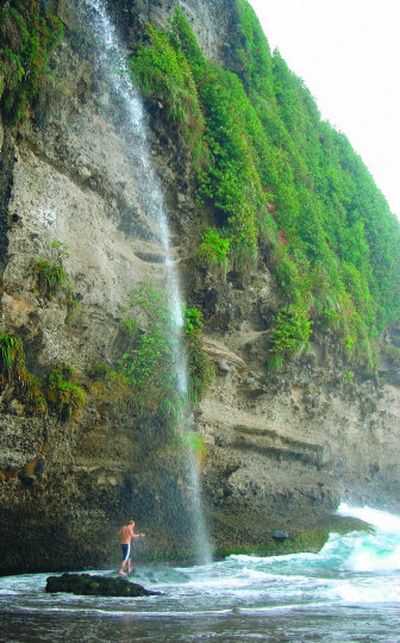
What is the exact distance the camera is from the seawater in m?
6.77

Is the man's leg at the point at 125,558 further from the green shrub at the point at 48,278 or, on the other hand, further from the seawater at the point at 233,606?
the green shrub at the point at 48,278

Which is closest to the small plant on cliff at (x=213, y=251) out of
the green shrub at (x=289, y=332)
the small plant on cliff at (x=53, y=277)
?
the green shrub at (x=289, y=332)

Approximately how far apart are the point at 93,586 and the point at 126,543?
92.0 inches

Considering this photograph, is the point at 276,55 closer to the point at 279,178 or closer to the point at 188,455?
the point at 279,178

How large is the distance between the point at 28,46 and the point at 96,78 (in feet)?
8.53

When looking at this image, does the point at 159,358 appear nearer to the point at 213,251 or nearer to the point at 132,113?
the point at 213,251

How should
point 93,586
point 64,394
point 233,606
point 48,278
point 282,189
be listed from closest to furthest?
point 233,606, point 93,586, point 64,394, point 48,278, point 282,189

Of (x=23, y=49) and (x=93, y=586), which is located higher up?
(x=23, y=49)

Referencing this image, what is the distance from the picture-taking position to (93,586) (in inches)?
385

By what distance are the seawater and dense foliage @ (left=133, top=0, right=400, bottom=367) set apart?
5745 millimetres

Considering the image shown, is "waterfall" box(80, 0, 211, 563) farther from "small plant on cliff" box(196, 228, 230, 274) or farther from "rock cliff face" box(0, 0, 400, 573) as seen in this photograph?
"small plant on cliff" box(196, 228, 230, 274)

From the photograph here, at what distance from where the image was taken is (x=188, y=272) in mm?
16328

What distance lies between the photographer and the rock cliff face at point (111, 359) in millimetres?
11977

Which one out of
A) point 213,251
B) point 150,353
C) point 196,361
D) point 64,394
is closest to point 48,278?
point 64,394
